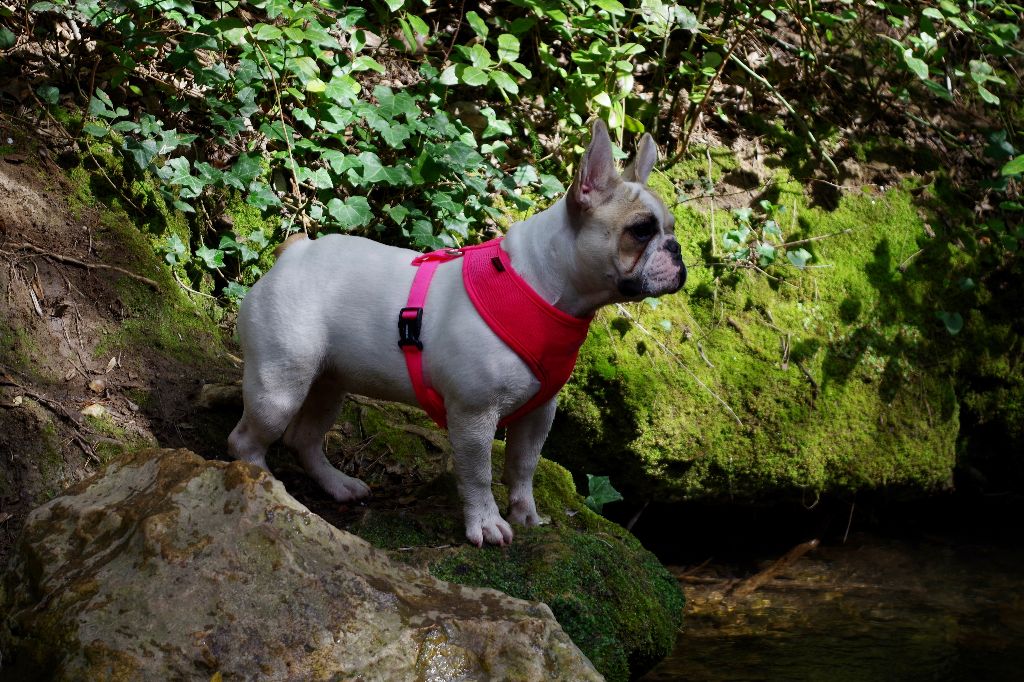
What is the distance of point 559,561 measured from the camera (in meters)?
3.54

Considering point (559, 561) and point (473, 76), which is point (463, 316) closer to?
point (559, 561)

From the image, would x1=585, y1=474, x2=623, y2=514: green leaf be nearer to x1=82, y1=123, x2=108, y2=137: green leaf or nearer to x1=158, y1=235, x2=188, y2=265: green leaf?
x1=158, y1=235, x2=188, y2=265: green leaf

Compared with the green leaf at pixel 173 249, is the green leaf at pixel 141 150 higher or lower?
higher

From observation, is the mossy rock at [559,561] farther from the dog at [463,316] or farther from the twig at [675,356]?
the twig at [675,356]

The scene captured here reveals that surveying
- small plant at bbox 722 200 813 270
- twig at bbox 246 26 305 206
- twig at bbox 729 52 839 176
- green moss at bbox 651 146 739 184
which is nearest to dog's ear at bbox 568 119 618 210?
twig at bbox 246 26 305 206

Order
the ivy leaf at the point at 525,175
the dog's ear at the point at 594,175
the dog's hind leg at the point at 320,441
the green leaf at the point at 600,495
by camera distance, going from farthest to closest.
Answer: the ivy leaf at the point at 525,175
the green leaf at the point at 600,495
the dog's hind leg at the point at 320,441
the dog's ear at the point at 594,175

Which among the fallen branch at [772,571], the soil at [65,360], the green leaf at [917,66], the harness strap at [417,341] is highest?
the green leaf at [917,66]

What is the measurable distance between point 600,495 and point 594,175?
2.21 m

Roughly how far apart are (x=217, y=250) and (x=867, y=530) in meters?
4.95

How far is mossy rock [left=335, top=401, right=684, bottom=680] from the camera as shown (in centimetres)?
337

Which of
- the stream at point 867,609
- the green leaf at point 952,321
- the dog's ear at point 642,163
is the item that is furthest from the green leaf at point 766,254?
the dog's ear at point 642,163

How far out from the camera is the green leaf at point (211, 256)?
5.29m

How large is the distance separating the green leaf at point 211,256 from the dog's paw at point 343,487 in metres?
1.79

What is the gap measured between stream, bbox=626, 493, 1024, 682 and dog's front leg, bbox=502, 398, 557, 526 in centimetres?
106
